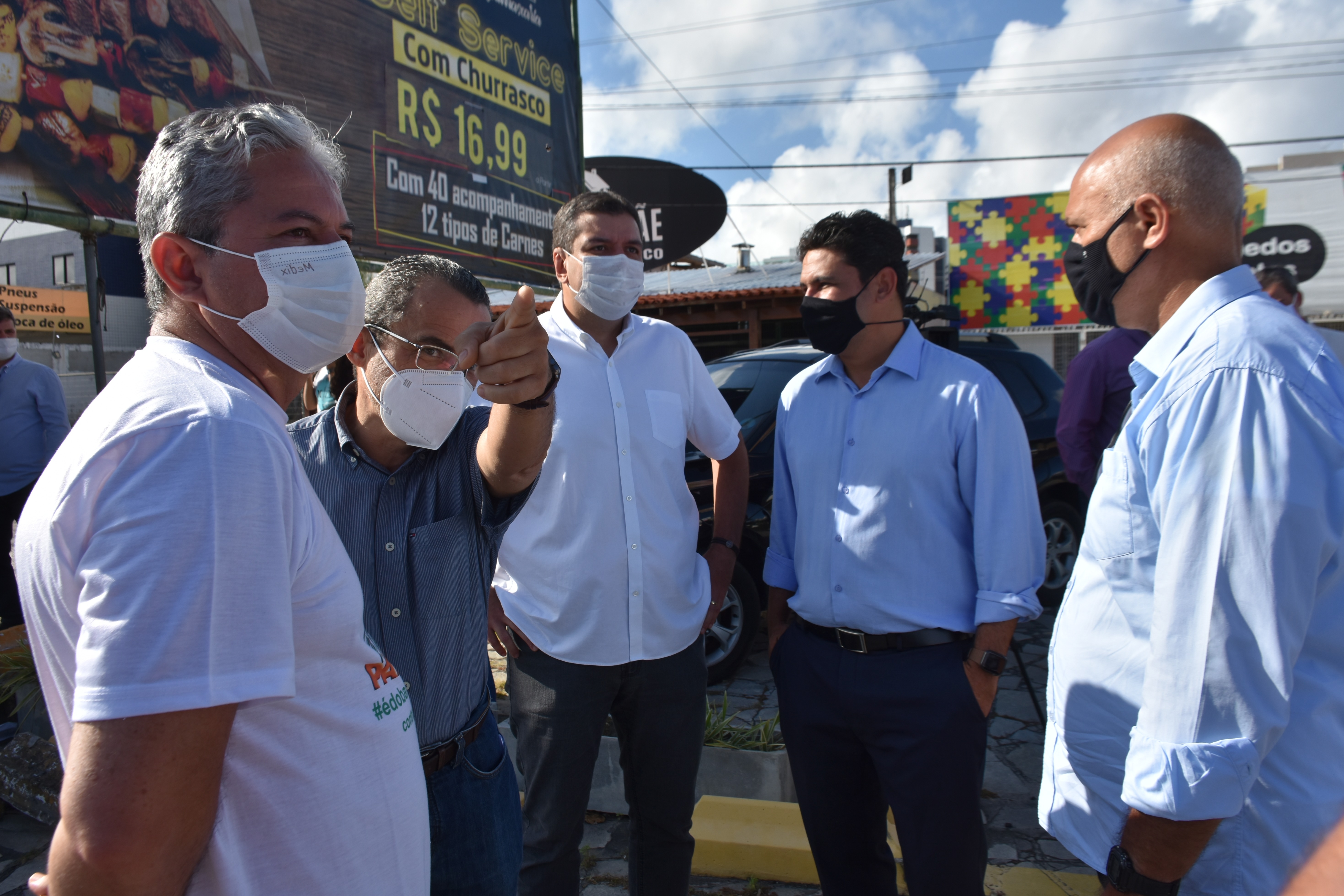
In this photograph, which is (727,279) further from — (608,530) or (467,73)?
(608,530)

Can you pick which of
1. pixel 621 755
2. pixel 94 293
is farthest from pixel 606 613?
pixel 94 293

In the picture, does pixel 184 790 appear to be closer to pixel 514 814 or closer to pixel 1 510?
pixel 514 814

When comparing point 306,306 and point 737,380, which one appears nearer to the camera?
point 306,306

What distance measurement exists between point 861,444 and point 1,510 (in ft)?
17.9

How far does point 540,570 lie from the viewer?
2227 mm

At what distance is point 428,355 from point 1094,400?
3.43 metres

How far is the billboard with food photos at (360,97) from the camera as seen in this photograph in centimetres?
358

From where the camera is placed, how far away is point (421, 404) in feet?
5.34

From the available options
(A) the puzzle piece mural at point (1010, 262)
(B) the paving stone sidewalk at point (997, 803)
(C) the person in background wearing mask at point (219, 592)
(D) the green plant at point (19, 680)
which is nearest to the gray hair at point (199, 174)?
(C) the person in background wearing mask at point (219, 592)

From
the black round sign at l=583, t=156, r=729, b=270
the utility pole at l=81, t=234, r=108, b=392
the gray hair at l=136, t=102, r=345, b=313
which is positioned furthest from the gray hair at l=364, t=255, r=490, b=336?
the black round sign at l=583, t=156, r=729, b=270

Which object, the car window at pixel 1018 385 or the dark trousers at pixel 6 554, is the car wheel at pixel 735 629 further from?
the dark trousers at pixel 6 554

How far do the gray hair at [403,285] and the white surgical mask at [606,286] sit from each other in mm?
704

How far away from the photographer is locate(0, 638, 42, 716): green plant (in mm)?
3461

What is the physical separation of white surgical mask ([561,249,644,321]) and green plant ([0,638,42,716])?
313cm
